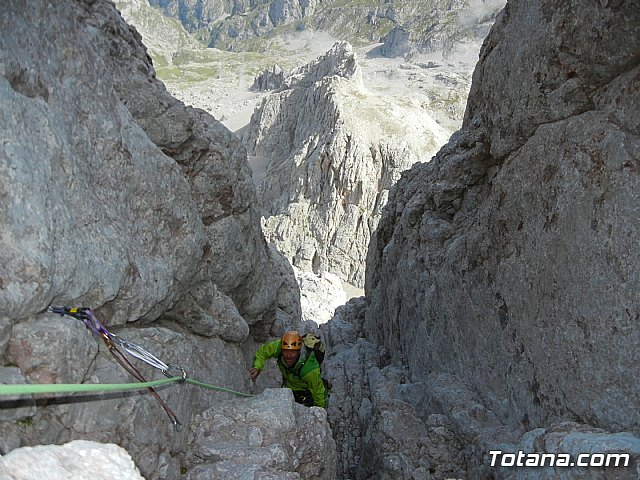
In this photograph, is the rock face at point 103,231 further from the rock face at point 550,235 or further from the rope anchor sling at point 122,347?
the rock face at point 550,235

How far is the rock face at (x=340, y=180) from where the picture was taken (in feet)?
252

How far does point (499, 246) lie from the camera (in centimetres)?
1379

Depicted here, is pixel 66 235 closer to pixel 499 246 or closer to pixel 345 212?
pixel 499 246

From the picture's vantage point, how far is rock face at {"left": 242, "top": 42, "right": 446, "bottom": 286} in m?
76.8

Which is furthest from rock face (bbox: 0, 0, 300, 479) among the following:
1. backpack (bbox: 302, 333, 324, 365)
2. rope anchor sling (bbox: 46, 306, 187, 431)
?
backpack (bbox: 302, 333, 324, 365)

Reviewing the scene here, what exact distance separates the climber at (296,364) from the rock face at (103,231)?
1.49 metres

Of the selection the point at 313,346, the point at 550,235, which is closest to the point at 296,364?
the point at 313,346

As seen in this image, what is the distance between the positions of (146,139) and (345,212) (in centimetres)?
6654

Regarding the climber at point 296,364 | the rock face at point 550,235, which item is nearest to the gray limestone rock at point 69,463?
the climber at point 296,364

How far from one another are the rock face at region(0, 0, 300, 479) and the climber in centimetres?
149

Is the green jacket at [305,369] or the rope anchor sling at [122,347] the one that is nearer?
the rope anchor sling at [122,347]

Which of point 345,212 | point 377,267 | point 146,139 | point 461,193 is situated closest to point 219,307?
point 146,139

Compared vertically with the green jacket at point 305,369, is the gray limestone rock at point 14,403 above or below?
above

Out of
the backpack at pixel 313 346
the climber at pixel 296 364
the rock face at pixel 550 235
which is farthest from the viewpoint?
the backpack at pixel 313 346
